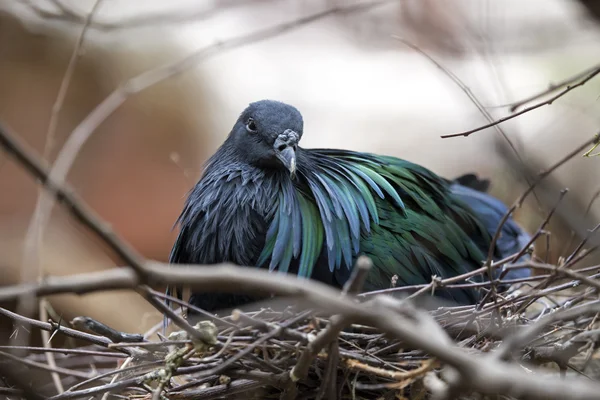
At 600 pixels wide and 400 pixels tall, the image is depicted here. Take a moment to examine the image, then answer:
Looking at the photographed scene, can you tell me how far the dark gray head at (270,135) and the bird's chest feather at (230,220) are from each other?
0.07 metres

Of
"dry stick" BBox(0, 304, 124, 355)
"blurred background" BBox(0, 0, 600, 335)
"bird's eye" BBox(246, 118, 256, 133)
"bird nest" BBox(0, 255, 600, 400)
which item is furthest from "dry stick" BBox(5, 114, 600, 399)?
"blurred background" BBox(0, 0, 600, 335)

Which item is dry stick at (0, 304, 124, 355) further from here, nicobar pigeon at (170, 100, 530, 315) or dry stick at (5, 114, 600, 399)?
dry stick at (5, 114, 600, 399)

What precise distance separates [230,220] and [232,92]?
3.39m

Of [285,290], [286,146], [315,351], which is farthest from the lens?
[286,146]

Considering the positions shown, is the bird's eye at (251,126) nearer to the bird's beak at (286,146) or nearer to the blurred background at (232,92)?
the bird's beak at (286,146)

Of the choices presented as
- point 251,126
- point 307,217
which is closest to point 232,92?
point 251,126

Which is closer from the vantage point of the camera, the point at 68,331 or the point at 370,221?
the point at 68,331

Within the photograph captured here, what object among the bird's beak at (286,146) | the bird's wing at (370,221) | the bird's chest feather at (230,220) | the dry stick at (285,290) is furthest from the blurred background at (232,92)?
the dry stick at (285,290)

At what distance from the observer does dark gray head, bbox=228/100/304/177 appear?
2129 millimetres

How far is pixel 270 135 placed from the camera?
216 centimetres

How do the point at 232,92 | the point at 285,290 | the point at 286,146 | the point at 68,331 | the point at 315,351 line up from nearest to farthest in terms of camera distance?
1. the point at 285,290
2. the point at 315,351
3. the point at 68,331
4. the point at 286,146
5. the point at 232,92

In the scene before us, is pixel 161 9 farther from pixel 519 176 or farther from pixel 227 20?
pixel 519 176

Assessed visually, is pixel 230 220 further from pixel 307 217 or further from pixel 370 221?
pixel 370 221

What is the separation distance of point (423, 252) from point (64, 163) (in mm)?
1253
